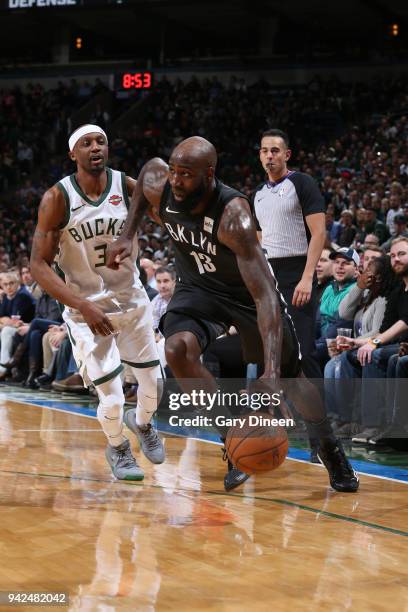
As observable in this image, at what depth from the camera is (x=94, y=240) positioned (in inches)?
199

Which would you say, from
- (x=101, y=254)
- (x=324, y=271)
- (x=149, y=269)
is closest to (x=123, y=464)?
(x=101, y=254)

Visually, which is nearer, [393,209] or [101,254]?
[101,254]

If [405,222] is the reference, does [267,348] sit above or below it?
below

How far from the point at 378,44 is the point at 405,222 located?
41.3 ft

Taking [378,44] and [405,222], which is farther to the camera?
[378,44]

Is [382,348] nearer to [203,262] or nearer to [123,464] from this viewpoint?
[123,464]

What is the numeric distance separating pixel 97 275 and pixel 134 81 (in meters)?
17.7

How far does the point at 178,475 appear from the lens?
17.2ft

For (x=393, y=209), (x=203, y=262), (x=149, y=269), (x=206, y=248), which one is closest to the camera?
(x=206, y=248)

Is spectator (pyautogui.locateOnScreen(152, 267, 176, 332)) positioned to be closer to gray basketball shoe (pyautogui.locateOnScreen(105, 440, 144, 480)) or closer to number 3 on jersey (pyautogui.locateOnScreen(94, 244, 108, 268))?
number 3 on jersey (pyautogui.locateOnScreen(94, 244, 108, 268))

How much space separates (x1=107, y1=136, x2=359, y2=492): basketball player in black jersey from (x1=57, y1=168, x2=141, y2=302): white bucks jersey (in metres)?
0.28

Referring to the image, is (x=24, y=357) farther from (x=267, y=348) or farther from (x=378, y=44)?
(x=378, y=44)

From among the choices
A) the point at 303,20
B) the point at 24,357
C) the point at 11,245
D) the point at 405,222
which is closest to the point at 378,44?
the point at 303,20

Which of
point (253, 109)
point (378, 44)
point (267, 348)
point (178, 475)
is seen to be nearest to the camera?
point (267, 348)
